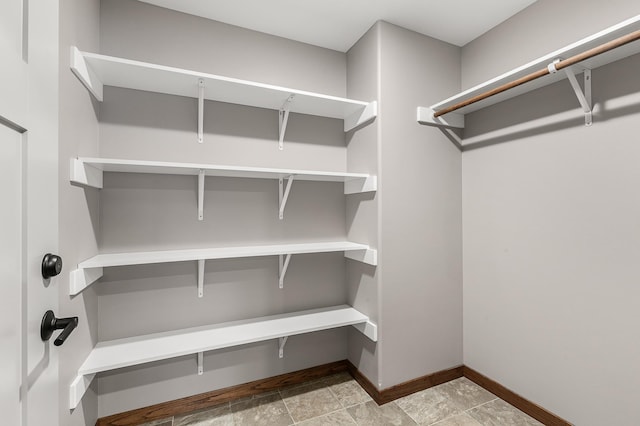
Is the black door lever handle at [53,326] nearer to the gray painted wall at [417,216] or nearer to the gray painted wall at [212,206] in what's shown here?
the gray painted wall at [212,206]

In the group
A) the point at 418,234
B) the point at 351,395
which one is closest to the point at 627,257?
the point at 418,234

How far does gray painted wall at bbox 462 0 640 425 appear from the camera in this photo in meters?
1.39

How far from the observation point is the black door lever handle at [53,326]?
746mm

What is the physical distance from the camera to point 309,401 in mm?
1884

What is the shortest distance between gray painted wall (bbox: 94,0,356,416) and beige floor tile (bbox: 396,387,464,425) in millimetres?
571

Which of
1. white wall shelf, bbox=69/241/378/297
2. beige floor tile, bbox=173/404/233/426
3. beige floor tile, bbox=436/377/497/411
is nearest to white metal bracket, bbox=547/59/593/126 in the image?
white wall shelf, bbox=69/241/378/297

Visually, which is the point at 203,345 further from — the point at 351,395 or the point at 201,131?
the point at 201,131

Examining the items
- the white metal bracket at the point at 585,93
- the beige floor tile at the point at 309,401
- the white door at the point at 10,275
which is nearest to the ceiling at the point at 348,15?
the white metal bracket at the point at 585,93

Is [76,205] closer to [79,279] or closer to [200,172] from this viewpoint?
[79,279]

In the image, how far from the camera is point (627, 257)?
4.51 ft

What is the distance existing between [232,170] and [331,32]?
3.88 ft

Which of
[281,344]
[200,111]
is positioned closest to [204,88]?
[200,111]

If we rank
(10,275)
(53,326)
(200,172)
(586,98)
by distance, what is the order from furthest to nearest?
(200,172) < (586,98) < (53,326) < (10,275)

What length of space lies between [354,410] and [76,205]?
1825 mm
